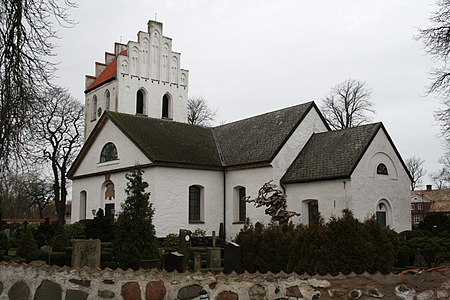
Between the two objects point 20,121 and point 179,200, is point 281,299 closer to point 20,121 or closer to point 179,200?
point 20,121

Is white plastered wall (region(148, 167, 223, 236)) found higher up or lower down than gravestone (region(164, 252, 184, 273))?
higher up

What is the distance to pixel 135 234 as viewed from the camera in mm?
14211

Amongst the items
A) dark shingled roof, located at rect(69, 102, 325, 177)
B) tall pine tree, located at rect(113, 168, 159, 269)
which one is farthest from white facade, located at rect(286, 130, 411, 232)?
tall pine tree, located at rect(113, 168, 159, 269)

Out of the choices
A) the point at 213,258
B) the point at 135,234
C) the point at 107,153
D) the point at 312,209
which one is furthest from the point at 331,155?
the point at 107,153

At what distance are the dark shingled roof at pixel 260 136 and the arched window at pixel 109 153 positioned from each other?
581cm

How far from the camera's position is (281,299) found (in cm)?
616

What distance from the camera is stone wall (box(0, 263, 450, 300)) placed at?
5.95 metres

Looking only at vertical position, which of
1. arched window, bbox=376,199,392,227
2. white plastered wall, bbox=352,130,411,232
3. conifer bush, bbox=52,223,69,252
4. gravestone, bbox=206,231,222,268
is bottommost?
gravestone, bbox=206,231,222,268

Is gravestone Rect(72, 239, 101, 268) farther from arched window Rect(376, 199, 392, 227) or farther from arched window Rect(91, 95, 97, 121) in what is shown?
arched window Rect(91, 95, 97, 121)

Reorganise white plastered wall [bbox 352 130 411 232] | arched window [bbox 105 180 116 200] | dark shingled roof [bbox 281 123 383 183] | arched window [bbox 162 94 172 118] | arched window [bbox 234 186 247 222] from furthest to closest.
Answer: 1. arched window [bbox 162 94 172 118]
2. arched window [bbox 105 180 116 200]
3. arched window [bbox 234 186 247 222]
4. dark shingled roof [bbox 281 123 383 183]
5. white plastered wall [bbox 352 130 411 232]

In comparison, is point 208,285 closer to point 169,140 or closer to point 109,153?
point 169,140

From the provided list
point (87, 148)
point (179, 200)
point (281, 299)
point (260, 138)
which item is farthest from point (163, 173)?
point (281, 299)

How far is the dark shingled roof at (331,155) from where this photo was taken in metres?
21.6

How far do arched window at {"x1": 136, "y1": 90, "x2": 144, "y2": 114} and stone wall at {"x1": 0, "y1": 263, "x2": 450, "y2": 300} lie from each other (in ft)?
94.3
